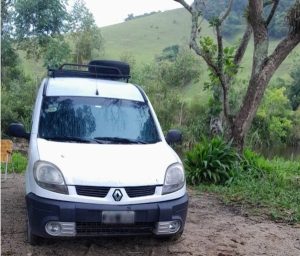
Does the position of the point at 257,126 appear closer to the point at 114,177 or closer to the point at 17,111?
the point at 17,111

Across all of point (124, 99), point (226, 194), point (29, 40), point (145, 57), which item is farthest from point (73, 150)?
point (145, 57)

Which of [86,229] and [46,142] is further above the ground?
[46,142]

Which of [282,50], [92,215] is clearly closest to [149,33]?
[282,50]

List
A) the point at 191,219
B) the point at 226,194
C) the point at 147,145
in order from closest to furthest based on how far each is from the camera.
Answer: the point at 147,145 < the point at 191,219 < the point at 226,194

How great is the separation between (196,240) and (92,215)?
1617 millimetres

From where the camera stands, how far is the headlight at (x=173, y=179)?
16.4ft

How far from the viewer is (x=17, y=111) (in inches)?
902

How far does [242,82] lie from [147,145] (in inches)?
1078

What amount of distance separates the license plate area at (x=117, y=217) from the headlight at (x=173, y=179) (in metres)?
0.45

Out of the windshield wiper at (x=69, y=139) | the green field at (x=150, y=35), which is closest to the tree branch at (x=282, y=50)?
the windshield wiper at (x=69, y=139)

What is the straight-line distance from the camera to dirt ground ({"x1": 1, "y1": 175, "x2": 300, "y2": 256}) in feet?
16.8

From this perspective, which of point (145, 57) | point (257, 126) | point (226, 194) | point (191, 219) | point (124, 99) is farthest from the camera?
point (145, 57)

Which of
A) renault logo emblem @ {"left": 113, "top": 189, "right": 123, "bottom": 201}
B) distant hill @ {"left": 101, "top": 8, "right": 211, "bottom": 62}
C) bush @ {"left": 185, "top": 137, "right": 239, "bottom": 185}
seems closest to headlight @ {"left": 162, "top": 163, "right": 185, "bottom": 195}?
renault logo emblem @ {"left": 113, "top": 189, "right": 123, "bottom": 201}

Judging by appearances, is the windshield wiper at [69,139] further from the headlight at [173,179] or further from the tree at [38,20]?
the tree at [38,20]
